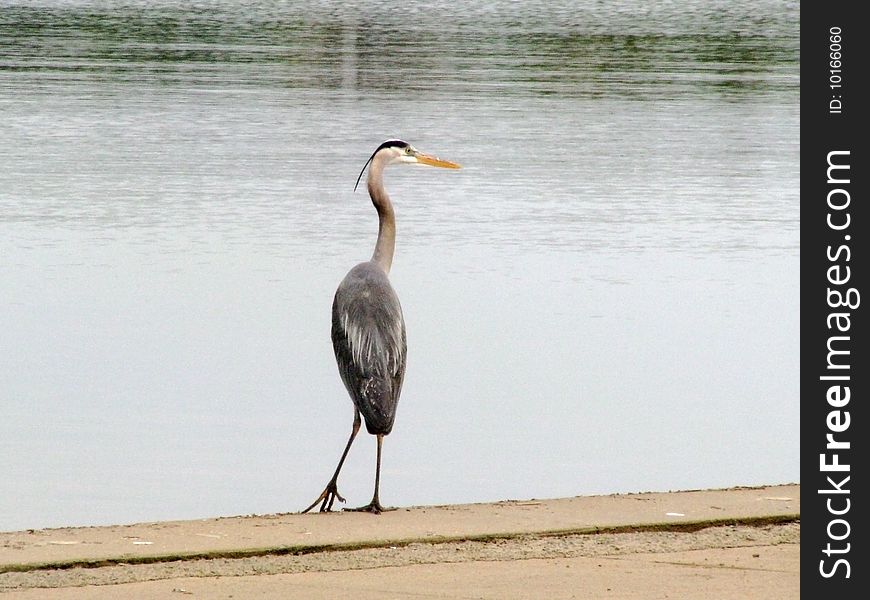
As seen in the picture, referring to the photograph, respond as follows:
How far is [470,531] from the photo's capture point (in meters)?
7.01

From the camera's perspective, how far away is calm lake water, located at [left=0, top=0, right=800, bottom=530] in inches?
377

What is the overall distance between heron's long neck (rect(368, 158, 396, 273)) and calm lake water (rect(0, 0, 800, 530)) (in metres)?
1.09

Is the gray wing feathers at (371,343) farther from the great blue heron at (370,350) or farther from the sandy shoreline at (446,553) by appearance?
the sandy shoreline at (446,553)

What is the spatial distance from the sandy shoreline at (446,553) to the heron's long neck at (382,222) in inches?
77.2

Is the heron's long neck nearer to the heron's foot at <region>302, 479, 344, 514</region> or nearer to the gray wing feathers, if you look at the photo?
the gray wing feathers

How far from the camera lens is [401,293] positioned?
13.4 meters

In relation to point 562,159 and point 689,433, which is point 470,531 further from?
point 562,159

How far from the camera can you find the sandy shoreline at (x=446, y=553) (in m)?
6.27

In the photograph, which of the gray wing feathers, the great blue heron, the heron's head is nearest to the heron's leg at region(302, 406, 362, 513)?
the great blue heron

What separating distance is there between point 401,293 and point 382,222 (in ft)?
13.6

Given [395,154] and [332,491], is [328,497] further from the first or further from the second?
[395,154]

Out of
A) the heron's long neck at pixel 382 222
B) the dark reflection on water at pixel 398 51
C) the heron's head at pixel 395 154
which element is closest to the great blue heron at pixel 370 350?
the heron's long neck at pixel 382 222
